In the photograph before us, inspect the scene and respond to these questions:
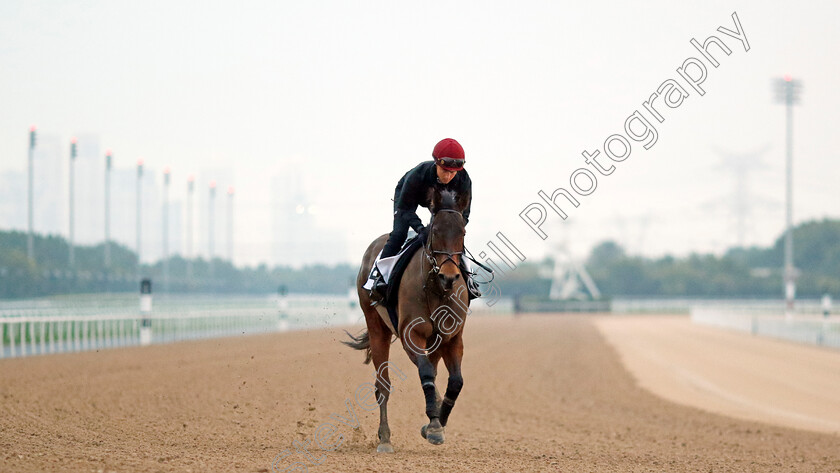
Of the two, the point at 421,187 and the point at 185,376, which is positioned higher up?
the point at 421,187

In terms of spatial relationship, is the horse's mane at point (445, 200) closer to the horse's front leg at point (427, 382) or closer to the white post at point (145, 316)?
the horse's front leg at point (427, 382)

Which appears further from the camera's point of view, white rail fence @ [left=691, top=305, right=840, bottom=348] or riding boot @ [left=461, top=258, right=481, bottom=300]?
white rail fence @ [left=691, top=305, right=840, bottom=348]

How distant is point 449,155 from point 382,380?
→ 222 cm

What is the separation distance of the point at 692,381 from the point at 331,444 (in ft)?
42.9

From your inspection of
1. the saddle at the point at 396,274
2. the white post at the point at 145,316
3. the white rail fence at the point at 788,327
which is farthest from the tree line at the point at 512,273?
the saddle at the point at 396,274

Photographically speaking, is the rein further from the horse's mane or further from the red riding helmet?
the red riding helmet

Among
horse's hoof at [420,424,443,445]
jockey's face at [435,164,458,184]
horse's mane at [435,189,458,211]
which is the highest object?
jockey's face at [435,164,458,184]

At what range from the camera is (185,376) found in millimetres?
14672

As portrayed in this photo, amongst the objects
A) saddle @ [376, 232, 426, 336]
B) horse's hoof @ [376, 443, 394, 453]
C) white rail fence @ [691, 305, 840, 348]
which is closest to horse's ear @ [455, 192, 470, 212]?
saddle @ [376, 232, 426, 336]

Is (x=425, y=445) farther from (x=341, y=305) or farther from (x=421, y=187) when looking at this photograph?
(x=341, y=305)

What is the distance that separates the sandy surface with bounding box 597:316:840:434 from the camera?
49.5ft

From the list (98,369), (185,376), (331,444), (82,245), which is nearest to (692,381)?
(185,376)

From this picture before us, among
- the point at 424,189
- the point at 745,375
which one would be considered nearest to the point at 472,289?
the point at 424,189

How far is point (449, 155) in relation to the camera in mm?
7203
